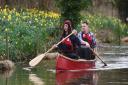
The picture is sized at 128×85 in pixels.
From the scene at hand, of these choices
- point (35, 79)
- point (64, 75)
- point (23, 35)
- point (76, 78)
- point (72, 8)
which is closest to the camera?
point (35, 79)

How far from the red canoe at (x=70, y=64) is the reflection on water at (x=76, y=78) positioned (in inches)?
15.2

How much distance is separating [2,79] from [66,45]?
13.7ft

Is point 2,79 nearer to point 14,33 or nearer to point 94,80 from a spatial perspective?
point 94,80

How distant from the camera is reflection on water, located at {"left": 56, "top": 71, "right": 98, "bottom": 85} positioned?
18327 millimetres

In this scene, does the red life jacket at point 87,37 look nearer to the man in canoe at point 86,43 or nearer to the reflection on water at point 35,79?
the man in canoe at point 86,43

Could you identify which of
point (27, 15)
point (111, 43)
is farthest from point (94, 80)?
point (111, 43)

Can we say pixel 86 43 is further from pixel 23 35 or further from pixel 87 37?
pixel 23 35

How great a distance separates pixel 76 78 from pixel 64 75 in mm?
1393

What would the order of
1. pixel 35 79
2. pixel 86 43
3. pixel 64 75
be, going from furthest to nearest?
pixel 86 43, pixel 64 75, pixel 35 79

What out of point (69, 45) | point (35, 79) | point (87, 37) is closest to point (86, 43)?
point (87, 37)

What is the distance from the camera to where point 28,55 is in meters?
26.8

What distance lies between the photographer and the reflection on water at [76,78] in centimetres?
1833

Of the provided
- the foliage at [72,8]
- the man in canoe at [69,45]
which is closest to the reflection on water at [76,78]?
the man in canoe at [69,45]

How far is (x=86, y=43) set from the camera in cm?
2430
